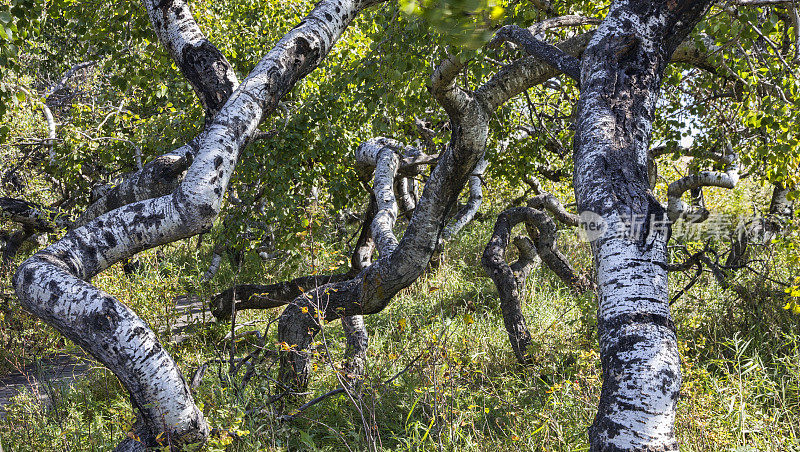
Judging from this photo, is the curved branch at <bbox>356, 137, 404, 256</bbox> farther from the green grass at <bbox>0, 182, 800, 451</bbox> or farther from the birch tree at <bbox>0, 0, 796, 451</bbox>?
the green grass at <bbox>0, 182, 800, 451</bbox>

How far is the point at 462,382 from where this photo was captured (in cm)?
411

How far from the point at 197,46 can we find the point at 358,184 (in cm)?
297

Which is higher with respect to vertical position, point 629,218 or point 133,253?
point 629,218

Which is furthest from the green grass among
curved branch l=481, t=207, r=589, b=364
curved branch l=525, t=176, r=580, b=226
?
curved branch l=525, t=176, r=580, b=226

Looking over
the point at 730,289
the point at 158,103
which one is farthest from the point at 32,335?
the point at 730,289

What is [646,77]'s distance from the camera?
6.07 ft

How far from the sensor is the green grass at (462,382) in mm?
3131

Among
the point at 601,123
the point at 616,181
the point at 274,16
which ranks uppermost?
the point at 274,16

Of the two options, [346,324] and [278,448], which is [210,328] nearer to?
[346,324]

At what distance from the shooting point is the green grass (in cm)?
313

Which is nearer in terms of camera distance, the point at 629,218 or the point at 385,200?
the point at 629,218

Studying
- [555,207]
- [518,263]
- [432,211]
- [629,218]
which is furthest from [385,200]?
[629,218]

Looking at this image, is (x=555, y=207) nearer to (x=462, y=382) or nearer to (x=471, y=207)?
(x=471, y=207)

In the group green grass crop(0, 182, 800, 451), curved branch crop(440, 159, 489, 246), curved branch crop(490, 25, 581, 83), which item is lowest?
green grass crop(0, 182, 800, 451)
